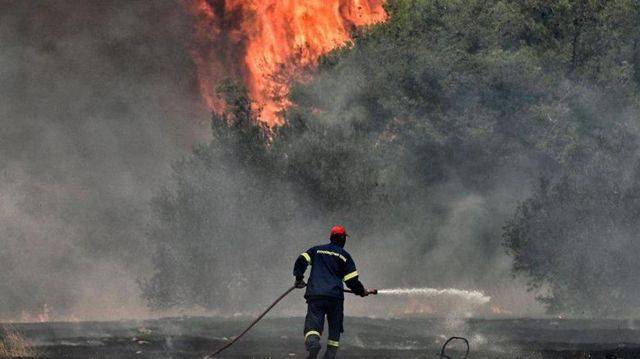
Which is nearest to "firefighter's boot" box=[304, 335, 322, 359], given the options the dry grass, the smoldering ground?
the dry grass

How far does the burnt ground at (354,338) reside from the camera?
2917cm

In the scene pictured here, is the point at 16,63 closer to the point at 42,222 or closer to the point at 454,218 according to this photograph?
the point at 42,222

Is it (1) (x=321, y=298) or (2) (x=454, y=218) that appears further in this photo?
(2) (x=454, y=218)

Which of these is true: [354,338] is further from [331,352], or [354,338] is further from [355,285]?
[355,285]

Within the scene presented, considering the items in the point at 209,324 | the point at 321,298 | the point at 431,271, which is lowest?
the point at 321,298

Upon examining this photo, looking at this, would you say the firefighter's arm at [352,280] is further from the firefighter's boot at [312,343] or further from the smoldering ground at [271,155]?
the smoldering ground at [271,155]

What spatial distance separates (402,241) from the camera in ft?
185

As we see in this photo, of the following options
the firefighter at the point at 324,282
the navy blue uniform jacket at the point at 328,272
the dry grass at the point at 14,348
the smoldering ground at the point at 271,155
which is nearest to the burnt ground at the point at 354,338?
the dry grass at the point at 14,348

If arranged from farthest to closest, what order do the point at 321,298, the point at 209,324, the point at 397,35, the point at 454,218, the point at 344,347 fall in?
the point at 397,35, the point at 454,218, the point at 209,324, the point at 344,347, the point at 321,298

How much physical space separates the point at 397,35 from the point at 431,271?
11.6 m

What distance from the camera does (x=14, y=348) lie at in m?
27.9

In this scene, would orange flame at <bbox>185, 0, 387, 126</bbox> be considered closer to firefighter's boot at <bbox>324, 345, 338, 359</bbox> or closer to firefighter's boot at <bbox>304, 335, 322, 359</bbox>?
firefighter's boot at <bbox>324, 345, 338, 359</bbox>

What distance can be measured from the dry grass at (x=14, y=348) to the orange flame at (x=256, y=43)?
30.1 metres

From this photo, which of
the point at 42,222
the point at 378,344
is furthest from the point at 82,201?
the point at 378,344
